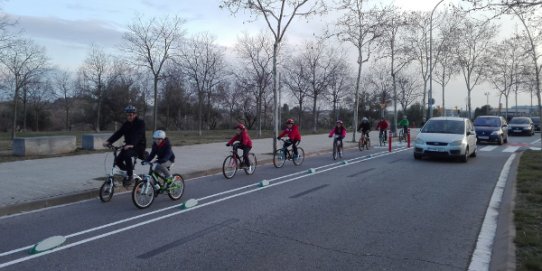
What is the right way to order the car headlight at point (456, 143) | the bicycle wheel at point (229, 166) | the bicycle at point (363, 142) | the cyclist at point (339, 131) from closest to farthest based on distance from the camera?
the bicycle wheel at point (229, 166) → the car headlight at point (456, 143) → the cyclist at point (339, 131) → the bicycle at point (363, 142)

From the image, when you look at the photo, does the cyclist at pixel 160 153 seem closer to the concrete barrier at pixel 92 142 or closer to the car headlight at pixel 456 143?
the concrete barrier at pixel 92 142

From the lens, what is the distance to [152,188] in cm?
834

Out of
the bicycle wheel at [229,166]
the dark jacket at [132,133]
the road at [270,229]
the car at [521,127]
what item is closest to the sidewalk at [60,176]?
the road at [270,229]

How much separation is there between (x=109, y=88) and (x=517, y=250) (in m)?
50.0

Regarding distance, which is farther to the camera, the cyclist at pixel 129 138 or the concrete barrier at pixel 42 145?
the concrete barrier at pixel 42 145

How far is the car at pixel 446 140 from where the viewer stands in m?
15.7

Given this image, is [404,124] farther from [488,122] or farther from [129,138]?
[129,138]

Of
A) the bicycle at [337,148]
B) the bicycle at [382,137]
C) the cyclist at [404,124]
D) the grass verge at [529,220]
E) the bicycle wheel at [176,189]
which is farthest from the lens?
the cyclist at [404,124]

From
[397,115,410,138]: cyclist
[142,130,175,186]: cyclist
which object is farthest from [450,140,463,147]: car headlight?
[397,115,410,138]: cyclist

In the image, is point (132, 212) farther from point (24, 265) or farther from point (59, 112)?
point (59, 112)

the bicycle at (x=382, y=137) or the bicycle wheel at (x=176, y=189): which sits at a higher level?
the bicycle at (x=382, y=137)

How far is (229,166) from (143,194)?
421 cm

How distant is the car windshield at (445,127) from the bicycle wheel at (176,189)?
1125cm

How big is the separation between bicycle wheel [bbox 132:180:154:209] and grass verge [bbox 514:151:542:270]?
19.3ft
